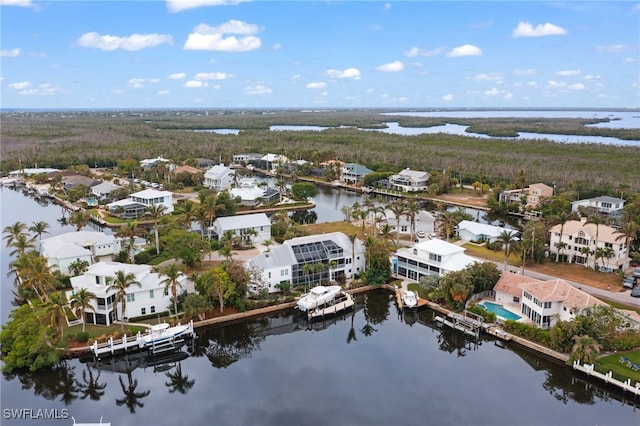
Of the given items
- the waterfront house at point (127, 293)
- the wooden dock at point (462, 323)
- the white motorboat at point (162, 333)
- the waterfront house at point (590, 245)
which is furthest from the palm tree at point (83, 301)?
the waterfront house at point (590, 245)

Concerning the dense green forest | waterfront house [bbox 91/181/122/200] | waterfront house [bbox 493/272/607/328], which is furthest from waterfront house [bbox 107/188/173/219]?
waterfront house [bbox 493/272/607/328]

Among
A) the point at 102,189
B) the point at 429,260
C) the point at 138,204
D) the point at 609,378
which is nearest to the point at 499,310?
the point at 429,260

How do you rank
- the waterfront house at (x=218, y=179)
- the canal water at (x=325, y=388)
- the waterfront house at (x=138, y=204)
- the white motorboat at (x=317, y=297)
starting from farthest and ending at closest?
the waterfront house at (x=218, y=179) → the waterfront house at (x=138, y=204) → the white motorboat at (x=317, y=297) → the canal water at (x=325, y=388)

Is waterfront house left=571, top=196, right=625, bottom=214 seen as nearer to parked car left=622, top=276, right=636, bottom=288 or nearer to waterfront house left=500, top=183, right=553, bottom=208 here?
waterfront house left=500, top=183, right=553, bottom=208

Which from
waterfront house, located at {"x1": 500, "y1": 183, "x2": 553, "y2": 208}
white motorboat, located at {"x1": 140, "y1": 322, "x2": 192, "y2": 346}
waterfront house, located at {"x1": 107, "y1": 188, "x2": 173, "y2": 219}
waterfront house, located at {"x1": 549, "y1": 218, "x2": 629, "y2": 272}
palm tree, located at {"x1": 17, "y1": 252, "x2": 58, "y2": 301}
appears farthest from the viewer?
waterfront house, located at {"x1": 500, "y1": 183, "x2": 553, "y2": 208}

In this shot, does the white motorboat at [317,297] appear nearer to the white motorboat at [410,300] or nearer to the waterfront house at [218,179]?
the white motorboat at [410,300]
